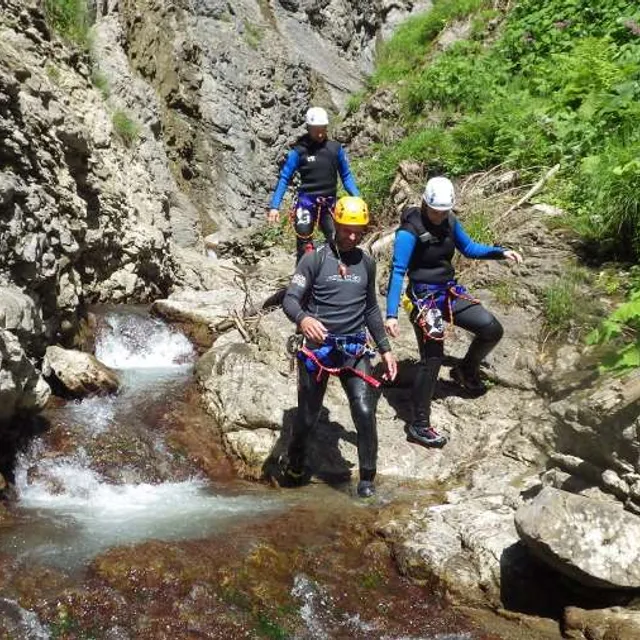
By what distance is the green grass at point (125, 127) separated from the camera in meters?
15.2

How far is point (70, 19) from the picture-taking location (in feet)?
48.1

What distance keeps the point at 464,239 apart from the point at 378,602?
3.68 m

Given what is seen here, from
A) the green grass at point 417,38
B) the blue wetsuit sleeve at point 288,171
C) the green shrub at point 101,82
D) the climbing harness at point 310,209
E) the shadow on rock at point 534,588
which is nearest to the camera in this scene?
the shadow on rock at point 534,588

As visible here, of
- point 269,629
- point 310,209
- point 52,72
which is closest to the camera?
point 269,629

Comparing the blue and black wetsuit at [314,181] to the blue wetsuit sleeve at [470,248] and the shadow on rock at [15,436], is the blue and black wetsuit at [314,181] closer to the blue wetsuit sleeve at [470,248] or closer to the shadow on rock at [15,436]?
the blue wetsuit sleeve at [470,248]

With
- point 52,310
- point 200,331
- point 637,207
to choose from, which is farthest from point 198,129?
point 637,207

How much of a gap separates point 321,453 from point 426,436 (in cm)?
111

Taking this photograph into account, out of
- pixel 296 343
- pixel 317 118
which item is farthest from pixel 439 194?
pixel 317 118

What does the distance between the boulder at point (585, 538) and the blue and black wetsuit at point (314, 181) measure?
4541 mm

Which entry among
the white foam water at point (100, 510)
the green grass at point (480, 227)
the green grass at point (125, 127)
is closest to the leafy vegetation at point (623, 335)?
the green grass at point (480, 227)

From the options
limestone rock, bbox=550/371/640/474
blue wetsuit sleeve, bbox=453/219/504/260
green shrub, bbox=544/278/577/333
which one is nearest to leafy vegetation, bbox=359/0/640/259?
green shrub, bbox=544/278/577/333

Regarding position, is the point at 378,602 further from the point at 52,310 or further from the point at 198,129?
the point at 198,129

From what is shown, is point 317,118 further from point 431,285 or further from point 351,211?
point 351,211

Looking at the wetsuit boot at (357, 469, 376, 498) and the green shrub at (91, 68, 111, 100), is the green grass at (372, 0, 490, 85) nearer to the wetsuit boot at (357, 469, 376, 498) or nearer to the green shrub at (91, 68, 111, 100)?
the green shrub at (91, 68, 111, 100)
